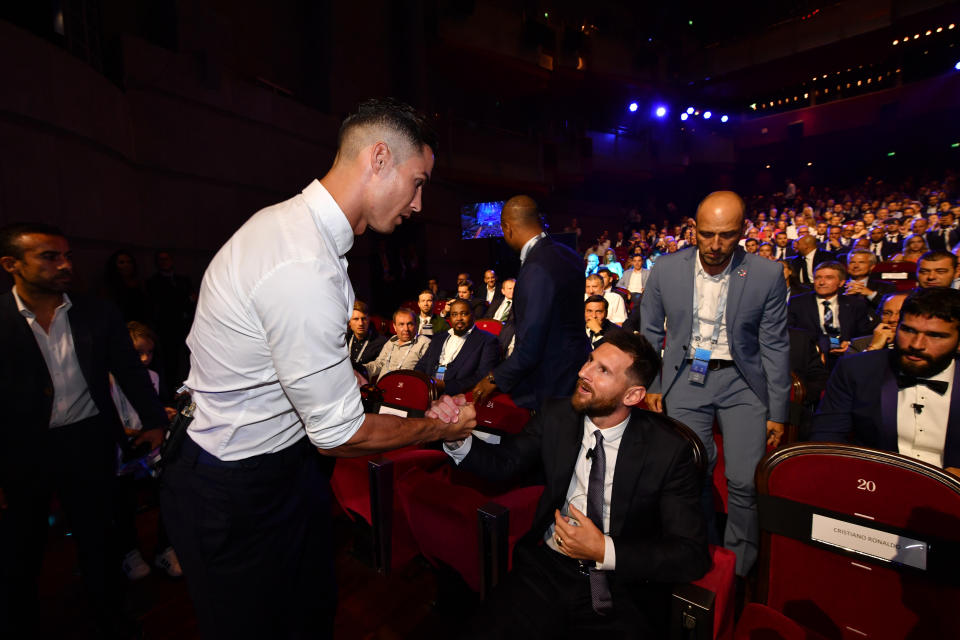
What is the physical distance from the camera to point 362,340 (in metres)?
5.38

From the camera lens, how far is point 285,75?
9.03 meters

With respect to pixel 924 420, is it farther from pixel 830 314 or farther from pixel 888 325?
pixel 830 314

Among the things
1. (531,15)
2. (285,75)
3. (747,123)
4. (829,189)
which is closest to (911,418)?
(285,75)

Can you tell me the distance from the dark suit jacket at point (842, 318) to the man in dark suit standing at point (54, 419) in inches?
209

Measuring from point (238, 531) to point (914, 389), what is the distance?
108 inches

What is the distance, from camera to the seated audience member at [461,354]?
4.06 meters

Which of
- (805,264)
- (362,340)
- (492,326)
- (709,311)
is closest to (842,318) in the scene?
(709,311)

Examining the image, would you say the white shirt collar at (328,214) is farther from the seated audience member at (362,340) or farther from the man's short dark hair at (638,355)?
the seated audience member at (362,340)

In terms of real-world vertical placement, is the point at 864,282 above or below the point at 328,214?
below

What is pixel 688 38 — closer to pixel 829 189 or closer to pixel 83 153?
pixel 829 189

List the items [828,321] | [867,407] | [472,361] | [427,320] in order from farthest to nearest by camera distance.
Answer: [427,320], [828,321], [472,361], [867,407]

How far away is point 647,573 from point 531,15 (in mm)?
14672

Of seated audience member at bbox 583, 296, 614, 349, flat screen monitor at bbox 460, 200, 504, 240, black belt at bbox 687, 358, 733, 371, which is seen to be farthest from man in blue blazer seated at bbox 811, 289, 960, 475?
flat screen monitor at bbox 460, 200, 504, 240

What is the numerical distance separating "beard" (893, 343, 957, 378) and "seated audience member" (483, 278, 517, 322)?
465 centimetres
